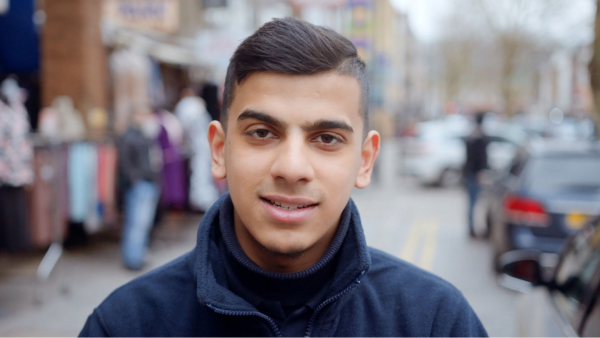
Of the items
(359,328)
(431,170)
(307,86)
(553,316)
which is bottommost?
(431,170)

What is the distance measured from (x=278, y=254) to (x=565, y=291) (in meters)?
2.15

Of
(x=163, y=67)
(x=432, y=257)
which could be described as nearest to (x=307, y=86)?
(x=432, y=257)

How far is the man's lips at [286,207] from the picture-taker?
59.7 inches

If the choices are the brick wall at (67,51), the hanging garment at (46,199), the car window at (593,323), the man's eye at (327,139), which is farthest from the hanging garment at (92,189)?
the man's eye at (327,139)

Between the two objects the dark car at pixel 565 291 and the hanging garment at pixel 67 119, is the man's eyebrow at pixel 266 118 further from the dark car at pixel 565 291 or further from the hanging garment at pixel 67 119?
the hanging garment at pixel 67 119

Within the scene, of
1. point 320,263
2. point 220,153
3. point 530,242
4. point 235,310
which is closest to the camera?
point 235,310

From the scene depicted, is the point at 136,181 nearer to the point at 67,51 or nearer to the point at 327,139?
the point at 67,51

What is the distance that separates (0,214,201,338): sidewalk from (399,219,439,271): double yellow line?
3.46m

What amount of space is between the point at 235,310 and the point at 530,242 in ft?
19.8

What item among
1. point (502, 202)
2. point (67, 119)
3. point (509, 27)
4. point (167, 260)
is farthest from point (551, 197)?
point (509, 27)

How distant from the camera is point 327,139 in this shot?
1.59 meters

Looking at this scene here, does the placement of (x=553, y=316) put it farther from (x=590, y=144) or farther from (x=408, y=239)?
(x=408, y=239)

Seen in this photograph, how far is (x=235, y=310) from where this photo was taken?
146 centimetres

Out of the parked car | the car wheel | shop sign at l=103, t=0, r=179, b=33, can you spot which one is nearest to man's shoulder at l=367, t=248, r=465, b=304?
shop sign at l=103, t=0, r=179, b=33
